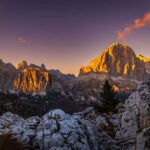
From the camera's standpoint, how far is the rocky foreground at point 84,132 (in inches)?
761

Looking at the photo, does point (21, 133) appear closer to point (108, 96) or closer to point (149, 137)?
point (149, 137)

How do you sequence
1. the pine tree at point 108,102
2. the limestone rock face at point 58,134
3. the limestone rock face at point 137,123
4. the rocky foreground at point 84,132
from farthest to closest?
the pine tree at point 108,102
the limestone rock face at point 137,123
the rocky foreground at point 84,132
the limestone rock face at point 58,134

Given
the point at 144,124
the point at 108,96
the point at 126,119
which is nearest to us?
the point at 144,124

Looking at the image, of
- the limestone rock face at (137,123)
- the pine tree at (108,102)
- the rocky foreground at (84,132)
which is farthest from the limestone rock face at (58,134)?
the pine tree at (108,102)

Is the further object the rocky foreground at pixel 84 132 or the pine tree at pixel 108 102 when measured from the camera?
the pine tree at pixel 108 102

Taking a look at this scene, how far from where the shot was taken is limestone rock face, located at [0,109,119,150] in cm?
1909

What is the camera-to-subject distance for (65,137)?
64.3ft

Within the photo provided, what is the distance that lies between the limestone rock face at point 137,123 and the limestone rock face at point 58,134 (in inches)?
50.1

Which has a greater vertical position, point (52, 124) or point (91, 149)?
point (52, 124)

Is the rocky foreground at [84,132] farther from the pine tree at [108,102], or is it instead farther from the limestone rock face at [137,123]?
the pine tree at [108,102]

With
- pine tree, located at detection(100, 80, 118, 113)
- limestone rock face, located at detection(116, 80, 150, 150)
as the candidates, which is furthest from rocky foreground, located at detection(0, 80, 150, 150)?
pine tree, located at detection(100, 80, 118, 113)

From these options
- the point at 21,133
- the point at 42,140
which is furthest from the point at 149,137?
the point at 21,133

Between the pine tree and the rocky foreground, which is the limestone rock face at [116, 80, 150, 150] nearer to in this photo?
the rocky foreground

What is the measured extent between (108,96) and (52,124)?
1414 inches
